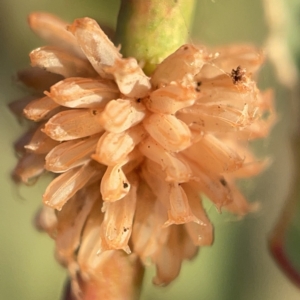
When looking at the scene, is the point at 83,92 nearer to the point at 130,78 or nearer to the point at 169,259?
the point at 130,78

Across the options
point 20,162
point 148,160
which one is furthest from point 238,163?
point 20,162

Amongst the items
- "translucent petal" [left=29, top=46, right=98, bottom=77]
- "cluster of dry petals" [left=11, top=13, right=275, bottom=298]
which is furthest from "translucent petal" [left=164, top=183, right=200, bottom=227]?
"translucent petal" [left=29, top=46, right=98, bottom=77]

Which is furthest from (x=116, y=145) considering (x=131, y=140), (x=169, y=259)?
(x=169, y=259)

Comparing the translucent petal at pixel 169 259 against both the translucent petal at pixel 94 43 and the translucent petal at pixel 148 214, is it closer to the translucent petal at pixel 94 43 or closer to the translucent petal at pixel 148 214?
the translucent petal at pixel 148 214

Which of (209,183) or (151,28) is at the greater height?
(151,28)

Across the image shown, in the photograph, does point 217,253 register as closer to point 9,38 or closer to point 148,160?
point 148,160

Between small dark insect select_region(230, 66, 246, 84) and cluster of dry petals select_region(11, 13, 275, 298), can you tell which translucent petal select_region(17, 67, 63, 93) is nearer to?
cluster of dry petals select_region(11, 13, 275, 298)
